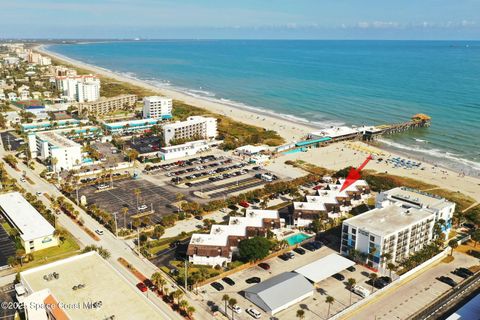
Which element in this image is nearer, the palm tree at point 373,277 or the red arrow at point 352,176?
the palm tree at point 373,277

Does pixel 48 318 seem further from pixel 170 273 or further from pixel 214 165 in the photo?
pixel 214 165

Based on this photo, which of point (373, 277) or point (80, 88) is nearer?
point (373, 277)

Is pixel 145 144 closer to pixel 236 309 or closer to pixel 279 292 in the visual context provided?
pixel 279 292

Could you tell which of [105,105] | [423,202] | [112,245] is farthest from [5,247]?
[105,105]

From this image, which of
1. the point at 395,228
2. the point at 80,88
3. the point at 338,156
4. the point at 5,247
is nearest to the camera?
the point at 395,228

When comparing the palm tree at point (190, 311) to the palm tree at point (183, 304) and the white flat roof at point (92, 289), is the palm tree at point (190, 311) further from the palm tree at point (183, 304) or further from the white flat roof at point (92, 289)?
the white flat roof at point (92, 289)

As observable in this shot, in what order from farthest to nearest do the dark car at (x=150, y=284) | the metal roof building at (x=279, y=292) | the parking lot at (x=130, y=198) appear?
1. the parking lot at (x=130, y=198)
2. the dark car at (x=150, y=284)
3. the metal roof building at (x=279, y=292)

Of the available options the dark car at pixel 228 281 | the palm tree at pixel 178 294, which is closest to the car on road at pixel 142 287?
the palm tree at pixel 178 294
